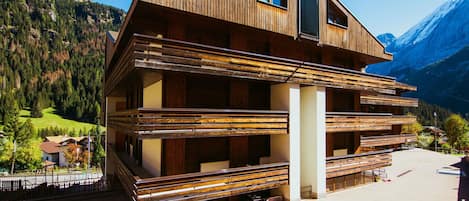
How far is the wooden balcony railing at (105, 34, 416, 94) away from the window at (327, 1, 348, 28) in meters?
3.11

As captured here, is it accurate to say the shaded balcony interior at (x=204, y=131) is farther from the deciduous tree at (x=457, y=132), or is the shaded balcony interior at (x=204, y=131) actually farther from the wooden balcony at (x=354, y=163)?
the deciduous tree at (x=457, y=132)

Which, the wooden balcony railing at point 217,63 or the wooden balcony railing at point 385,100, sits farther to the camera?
the wooden balcony railing at point 385,100

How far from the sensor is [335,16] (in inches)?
563

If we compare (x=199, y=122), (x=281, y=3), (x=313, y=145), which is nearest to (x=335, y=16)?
(x=281, y=3)

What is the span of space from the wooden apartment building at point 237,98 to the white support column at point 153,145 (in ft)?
0.14

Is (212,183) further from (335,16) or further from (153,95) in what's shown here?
(335,16)

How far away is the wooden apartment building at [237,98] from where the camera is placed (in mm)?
8320

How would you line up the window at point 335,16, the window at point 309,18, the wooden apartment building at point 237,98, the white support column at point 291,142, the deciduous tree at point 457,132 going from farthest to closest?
the deciduous tree at point 457,132
the window at point 335,16
the window at point 309,18
the white support column at point 291,142
the wooden apartment building at point 237,98

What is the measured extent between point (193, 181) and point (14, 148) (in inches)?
2132

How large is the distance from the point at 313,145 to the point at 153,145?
6746mm

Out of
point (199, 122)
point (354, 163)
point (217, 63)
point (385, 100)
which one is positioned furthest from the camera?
point (385, 100)

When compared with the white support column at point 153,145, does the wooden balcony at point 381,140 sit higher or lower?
lower

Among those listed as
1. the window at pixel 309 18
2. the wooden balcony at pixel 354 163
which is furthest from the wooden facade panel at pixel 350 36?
the wooden balcony at pixel 354 163

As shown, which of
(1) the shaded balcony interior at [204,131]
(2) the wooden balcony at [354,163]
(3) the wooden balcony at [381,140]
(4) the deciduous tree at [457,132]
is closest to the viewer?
(1) the shaded balcony interior at [204,131]
